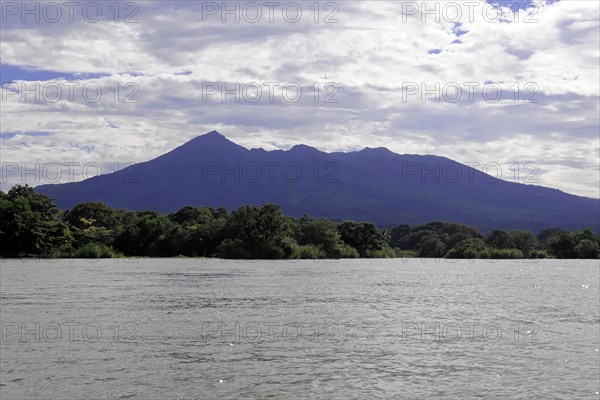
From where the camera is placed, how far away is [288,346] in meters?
30.2

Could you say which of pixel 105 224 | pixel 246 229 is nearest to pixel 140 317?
pixel 246 229

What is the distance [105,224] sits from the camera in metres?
158

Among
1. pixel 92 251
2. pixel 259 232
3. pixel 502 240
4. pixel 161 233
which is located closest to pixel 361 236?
pixel 259 232

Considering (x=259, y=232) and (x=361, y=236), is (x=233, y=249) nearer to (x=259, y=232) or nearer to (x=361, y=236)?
(x=259, y=232)

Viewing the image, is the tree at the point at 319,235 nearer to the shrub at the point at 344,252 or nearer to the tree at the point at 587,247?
the shrub at the point at 344,252

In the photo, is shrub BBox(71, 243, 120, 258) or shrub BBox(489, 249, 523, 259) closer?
shrub BBox(71, 243, 120, 258)

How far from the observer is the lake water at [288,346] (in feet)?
74.4

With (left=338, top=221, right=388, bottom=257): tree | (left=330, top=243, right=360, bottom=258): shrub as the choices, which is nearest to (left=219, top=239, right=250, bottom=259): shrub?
(left=330, top=243, right=360, bottom=258): shrub

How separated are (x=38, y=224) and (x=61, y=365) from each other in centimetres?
10410

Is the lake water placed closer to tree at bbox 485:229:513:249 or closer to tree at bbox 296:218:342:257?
tree at bbox 296:218:342:257

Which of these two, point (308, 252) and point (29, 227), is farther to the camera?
point (308, 252)

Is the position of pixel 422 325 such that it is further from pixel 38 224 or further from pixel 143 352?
pixel 38 224

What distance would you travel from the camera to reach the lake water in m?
22.7

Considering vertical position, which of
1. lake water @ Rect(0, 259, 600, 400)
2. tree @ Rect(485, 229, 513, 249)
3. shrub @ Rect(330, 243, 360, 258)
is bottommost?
lake water @ Rect(0, 259, 600, 400)
